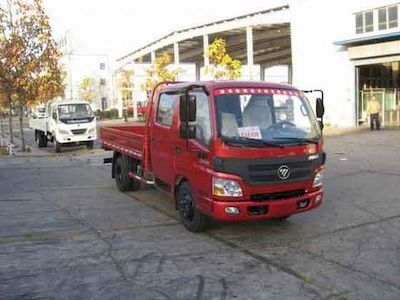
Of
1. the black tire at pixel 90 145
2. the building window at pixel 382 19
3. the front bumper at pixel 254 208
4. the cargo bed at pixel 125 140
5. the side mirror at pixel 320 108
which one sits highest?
the building window at pixel 382 19

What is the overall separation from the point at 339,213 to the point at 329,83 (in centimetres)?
2253

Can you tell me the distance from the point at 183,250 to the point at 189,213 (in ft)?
A: 2.93

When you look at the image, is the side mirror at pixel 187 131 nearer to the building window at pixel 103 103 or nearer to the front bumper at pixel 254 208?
the front bumper at pixel 254 208

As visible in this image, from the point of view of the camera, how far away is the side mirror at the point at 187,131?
6964 millimetres

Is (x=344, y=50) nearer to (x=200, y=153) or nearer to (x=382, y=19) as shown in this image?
(x=382, y=19)

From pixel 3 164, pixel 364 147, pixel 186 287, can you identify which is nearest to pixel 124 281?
pixel 186 287

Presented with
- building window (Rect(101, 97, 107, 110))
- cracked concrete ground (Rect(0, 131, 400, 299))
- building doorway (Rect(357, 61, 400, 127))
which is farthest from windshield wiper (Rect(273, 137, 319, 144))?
building window (Rect(101, 97, 107, 110))

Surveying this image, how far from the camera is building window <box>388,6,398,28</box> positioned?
26203 mm

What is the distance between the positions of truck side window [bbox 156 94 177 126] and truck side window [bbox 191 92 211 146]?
83 cm

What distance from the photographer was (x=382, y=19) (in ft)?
88.0

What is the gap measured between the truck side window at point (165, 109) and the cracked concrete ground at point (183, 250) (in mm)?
1580

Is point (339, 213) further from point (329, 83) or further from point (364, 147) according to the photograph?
point (329, 83)

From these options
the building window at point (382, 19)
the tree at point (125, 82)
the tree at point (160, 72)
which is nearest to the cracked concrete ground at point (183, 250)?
the building window at point (382, 19)

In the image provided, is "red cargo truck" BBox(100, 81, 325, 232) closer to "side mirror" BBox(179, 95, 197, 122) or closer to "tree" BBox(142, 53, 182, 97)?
"side mirror" BBox(179, 95, 197, 122)
